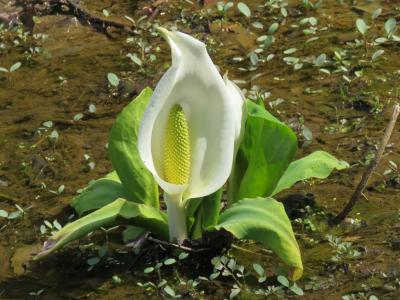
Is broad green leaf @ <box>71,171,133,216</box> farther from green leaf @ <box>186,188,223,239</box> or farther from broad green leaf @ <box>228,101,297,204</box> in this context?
broad green leaf @ <box>228,101,297,204</box>

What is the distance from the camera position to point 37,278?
3613 millimetres

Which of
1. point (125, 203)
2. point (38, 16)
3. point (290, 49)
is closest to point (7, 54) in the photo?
point (38, 16)

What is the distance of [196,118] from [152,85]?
1884 mm

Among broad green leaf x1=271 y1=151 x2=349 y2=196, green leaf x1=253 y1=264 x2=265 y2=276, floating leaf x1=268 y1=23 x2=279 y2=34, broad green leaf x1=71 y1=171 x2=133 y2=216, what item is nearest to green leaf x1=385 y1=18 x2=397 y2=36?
floating leaf x1=268 y1=23 x2=279 y2=34

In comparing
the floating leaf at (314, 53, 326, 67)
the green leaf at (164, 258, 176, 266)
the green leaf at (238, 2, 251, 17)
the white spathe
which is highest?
the white spathe

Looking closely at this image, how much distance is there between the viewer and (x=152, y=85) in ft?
17.0

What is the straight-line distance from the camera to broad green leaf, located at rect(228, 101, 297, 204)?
3.49m

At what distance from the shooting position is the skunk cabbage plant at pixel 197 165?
3.23 meters

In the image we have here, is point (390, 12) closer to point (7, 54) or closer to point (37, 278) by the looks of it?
point (7, 54)

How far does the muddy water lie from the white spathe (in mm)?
415

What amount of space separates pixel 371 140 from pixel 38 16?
8.81 ft

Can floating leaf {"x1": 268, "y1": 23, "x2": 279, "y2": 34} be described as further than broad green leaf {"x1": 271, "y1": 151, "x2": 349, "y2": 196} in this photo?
Yes

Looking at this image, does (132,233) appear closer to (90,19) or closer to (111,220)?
(111,220)

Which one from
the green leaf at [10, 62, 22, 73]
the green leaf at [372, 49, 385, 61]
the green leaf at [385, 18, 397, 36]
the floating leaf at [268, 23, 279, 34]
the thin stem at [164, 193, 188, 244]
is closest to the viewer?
the thin stem at [164, 193, 188, 244]
